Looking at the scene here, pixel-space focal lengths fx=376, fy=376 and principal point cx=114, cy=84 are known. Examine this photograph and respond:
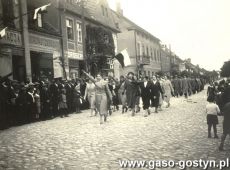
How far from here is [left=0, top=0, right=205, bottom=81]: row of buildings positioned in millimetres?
20094

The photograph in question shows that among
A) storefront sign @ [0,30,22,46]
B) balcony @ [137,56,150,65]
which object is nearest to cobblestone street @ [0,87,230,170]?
storefront sign @ [0,30,22,46]

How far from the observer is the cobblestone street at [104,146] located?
7.18 m

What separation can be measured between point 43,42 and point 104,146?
1601cm

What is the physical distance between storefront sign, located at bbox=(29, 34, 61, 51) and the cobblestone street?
11.0m

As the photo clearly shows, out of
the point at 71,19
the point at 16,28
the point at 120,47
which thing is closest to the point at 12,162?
the point at 16,28

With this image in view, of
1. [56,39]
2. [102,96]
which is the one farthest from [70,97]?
[56,39]

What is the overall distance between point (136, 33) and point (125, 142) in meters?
41.0

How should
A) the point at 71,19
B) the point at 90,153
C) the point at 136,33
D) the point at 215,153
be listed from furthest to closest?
1. the point at 136,33
2. the point at 71,19
3. the point at 90,153
4. the point at 215,153

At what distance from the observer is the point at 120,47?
163 ft

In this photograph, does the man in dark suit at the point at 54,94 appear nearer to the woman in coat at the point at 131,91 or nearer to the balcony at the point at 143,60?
the woman in coat at the point at 131,91

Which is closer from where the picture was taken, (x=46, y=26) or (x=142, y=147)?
(x=142, y=147)

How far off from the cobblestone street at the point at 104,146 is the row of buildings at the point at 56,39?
27.2 feet

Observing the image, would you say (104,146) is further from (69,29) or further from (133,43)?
(133,43)

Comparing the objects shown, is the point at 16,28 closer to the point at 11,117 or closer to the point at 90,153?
the point at 11,117
